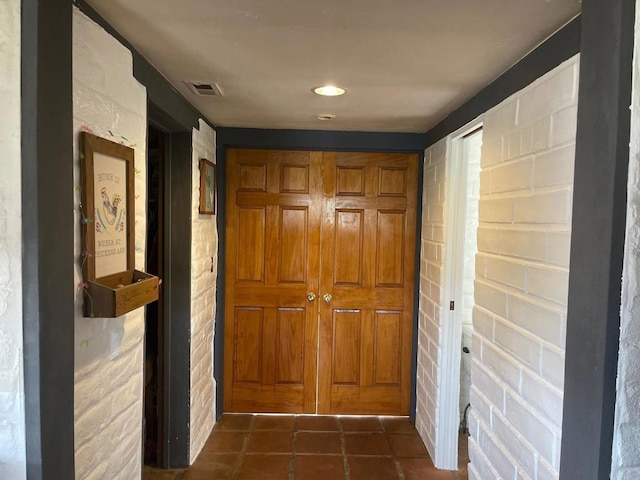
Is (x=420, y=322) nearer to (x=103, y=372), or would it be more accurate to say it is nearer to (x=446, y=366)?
(x=446, y=366)

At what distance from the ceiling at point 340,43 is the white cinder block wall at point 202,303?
490 millimetres

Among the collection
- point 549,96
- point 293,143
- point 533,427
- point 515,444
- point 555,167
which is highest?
point 293,143

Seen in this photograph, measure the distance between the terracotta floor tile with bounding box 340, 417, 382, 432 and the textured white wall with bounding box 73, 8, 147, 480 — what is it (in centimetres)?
164

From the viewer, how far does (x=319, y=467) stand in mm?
2504

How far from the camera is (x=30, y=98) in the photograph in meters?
0.98

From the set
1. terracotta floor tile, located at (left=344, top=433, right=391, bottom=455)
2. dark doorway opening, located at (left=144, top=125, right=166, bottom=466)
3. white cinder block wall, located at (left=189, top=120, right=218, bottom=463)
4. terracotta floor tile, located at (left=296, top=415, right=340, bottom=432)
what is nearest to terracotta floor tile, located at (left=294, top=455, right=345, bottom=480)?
terracotta floor tile, located at (left=344, top=433, right=391, bottom=455)

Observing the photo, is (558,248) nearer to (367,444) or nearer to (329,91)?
(329,91)

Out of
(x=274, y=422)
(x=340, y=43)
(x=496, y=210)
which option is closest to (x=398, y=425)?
(x=274, y=422)

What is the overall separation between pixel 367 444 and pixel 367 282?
1.05 meters

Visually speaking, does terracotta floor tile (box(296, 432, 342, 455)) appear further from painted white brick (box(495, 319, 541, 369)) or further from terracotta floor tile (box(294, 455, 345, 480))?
painted white brick (box(495, 319, 541, 369))

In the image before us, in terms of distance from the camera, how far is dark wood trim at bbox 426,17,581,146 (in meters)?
1.25

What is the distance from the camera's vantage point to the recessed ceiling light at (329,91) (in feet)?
6.42

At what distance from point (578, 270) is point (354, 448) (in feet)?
6.84

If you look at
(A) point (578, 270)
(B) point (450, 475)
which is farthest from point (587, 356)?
(B) point (450, 475)
